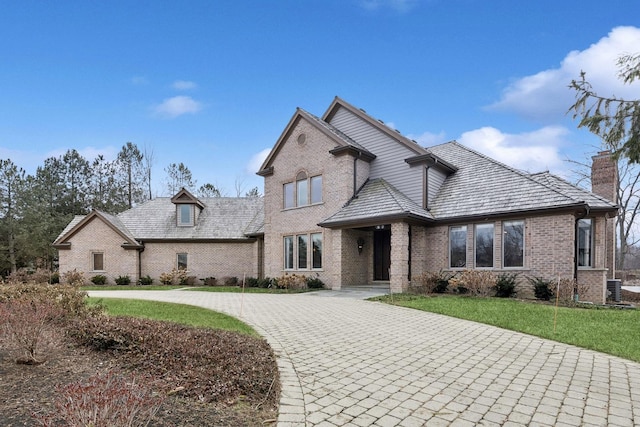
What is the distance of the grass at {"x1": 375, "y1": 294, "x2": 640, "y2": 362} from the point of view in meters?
6.63

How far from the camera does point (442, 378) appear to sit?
187 inches

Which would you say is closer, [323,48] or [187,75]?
[323,48]

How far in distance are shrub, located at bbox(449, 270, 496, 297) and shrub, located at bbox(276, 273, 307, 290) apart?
7596 millimetres

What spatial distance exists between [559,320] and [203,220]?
23.0 m

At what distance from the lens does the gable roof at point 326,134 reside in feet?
57.5

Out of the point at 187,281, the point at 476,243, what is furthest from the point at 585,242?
the point at 187,281

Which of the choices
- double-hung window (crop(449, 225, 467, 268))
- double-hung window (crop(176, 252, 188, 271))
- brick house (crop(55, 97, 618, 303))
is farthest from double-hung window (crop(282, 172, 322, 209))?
double-hung window (crop(176, 252, 188, 271))

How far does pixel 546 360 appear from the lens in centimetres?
566

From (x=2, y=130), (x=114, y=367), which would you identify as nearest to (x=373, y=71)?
(x=114, y=367)

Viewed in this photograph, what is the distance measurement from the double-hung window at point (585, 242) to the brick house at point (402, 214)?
40 millimetres

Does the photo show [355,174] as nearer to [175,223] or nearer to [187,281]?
[187,281]

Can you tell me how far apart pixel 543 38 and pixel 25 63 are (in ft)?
64.7

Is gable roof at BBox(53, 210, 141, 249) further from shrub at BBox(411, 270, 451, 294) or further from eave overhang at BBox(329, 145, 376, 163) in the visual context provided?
shrub at BBox(411, 270, 451, 294)

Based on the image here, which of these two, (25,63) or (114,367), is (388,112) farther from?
(114,367)
